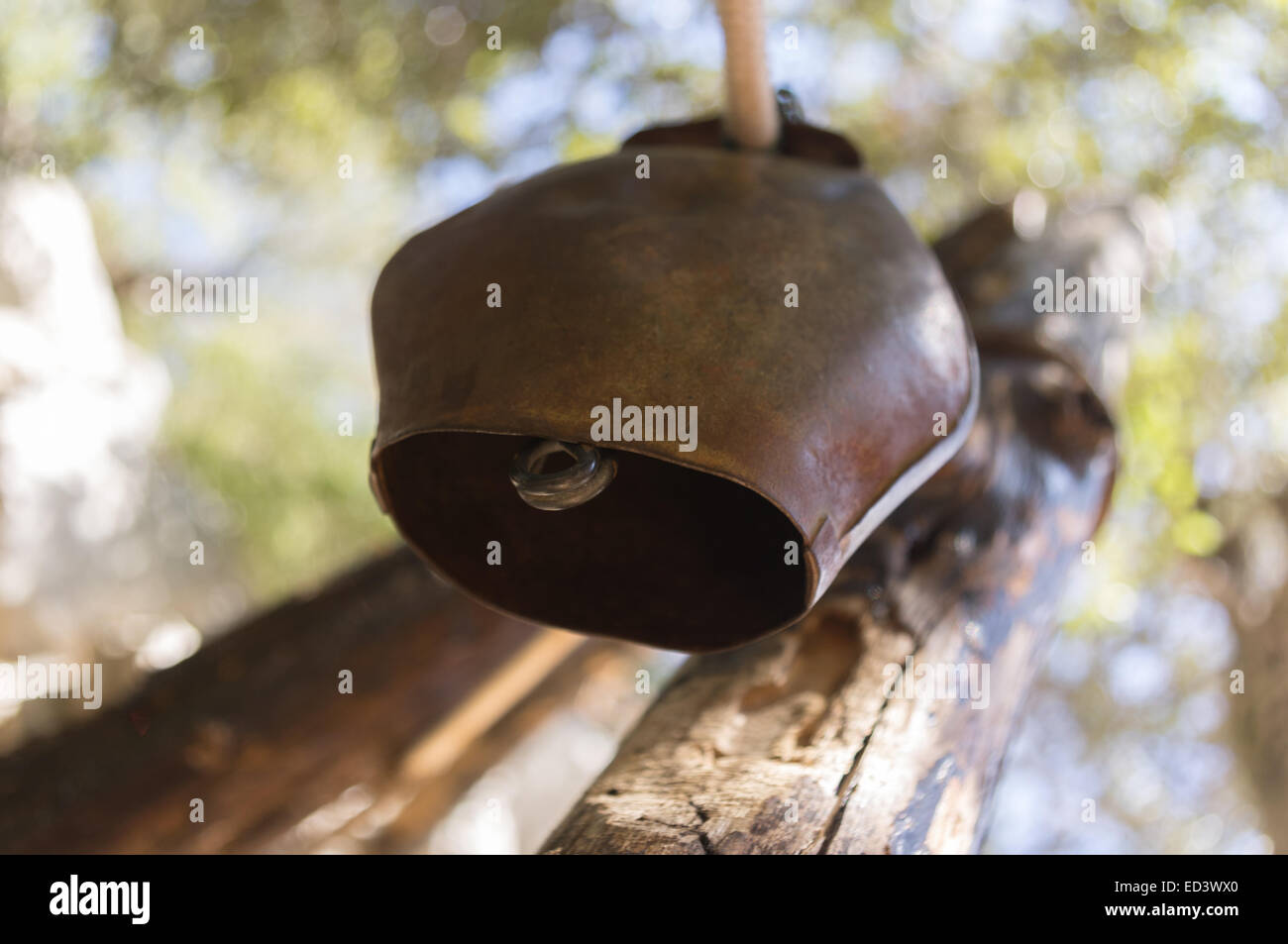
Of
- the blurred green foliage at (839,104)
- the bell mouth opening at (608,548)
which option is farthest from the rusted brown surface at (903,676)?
the blurred green foliage at (839,104)

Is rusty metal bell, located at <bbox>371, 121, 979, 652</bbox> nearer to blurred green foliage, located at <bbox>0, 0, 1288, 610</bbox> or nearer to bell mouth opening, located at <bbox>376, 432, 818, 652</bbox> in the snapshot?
bell mouth opening, located at <bbox>376, 432, 818, 652</bbox>

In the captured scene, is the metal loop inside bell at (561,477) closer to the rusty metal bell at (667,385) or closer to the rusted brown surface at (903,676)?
the rusty metal bell at (667,385)

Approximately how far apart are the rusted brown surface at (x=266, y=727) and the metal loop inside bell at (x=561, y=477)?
4.47ft

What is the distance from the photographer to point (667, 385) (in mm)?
875

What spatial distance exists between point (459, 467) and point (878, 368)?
485 mm

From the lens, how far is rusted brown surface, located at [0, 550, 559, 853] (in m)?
1.90

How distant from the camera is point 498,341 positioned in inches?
35.6

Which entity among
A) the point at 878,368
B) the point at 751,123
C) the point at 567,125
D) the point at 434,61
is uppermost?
the point at 434,61

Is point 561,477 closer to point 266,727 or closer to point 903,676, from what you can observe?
point 903,676

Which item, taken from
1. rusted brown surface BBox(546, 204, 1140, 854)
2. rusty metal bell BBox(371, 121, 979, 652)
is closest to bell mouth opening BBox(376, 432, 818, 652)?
rusty metal bell BBox(371, 121, 979, 652)

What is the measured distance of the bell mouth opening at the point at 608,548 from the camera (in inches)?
45.5

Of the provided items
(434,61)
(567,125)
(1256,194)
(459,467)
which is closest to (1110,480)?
(459,467)

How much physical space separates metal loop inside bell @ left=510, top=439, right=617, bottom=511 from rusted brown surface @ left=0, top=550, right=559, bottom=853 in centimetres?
136
